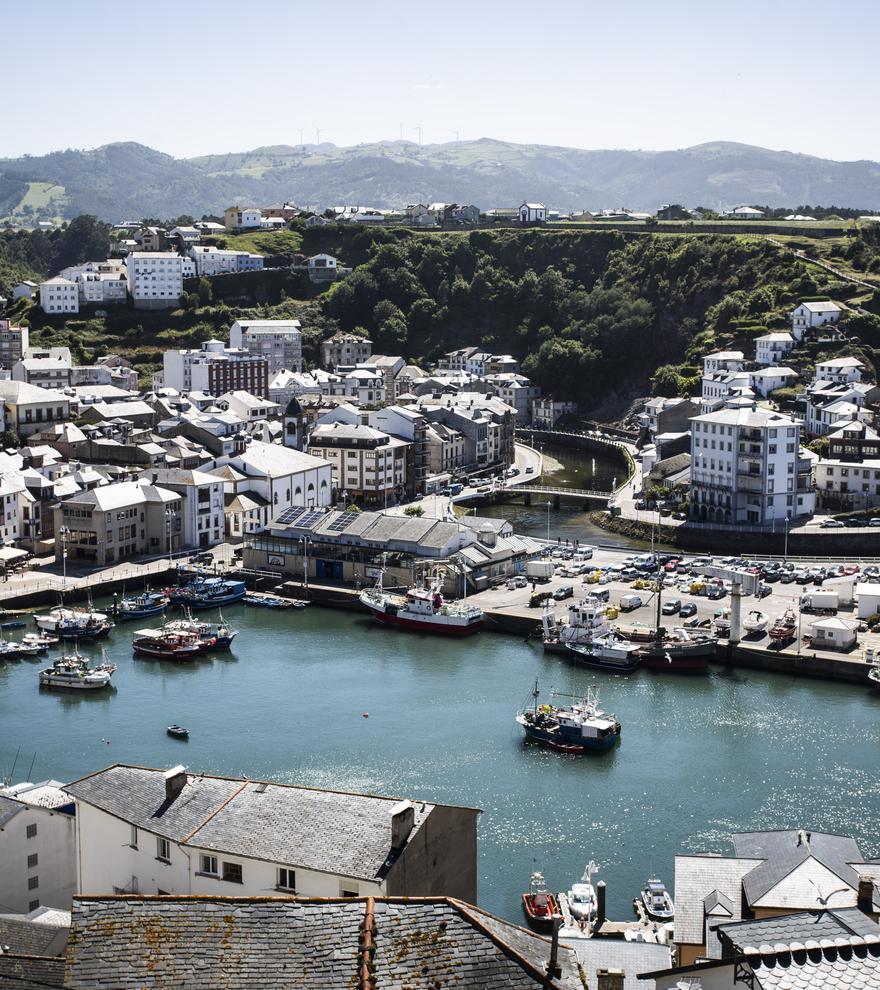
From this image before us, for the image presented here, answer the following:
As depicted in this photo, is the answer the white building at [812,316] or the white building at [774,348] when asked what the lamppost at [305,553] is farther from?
the white building at [812,316]

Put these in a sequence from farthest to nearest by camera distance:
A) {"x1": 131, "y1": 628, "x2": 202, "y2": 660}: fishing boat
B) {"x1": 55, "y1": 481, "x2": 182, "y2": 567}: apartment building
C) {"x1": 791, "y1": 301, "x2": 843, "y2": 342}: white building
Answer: {"x1": 791, "y1": 301, "x2": 843, "y2": 342}: white building → {"x1": 55, "y1": 481, "x2": 182, "y2": 567}: apartment building → {"x1": 131, "y1": 628, "x2": 202, "y2": 660}: fishing boat

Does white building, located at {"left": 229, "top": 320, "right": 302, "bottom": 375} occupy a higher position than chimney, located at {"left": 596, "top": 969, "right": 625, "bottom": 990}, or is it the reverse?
white building, located at {"left": 229, "top": 320, "right": 302, "bottom": 375}

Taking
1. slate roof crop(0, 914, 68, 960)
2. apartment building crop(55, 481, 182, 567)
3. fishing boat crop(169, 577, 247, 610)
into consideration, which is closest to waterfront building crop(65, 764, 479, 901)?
slate roof crop(0, 914, 68, 960)

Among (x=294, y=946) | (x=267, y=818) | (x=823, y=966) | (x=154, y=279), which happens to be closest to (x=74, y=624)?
(x=267, y=818)

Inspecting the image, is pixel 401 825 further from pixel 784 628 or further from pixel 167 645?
pixel 784 628

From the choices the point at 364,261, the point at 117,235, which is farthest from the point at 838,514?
the point at 117,235

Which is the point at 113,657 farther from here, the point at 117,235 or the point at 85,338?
the point at 117,235

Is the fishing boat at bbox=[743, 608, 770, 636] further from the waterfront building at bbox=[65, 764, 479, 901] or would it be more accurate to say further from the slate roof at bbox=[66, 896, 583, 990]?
the slate roof at bbox=[66, 896, 583, 990]
